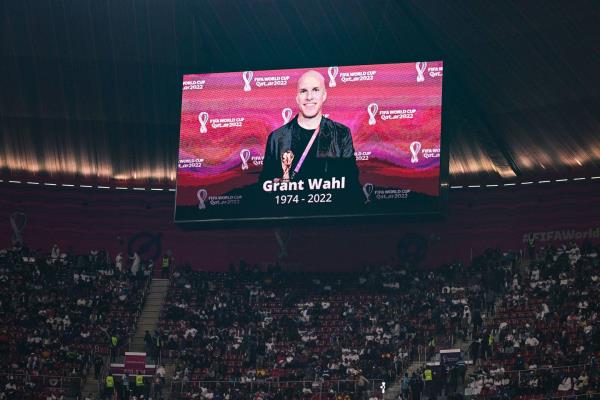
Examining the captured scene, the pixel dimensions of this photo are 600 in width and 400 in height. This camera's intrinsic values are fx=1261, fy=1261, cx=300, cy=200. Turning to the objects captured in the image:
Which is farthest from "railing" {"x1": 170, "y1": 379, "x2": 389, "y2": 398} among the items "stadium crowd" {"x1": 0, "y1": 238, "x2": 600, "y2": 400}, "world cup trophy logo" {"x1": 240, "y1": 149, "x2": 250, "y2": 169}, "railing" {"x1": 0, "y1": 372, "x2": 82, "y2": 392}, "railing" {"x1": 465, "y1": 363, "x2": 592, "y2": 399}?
"world cup trophy logo" {"x1": 240, "y1": 149, "x2": 250, "y2": 169}

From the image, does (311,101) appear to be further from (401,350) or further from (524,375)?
(524,375)

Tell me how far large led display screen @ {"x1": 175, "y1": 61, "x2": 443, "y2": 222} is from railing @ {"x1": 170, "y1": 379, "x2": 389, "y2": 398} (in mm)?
6411

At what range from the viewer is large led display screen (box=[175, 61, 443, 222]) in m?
48.0

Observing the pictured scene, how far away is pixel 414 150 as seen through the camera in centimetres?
4828

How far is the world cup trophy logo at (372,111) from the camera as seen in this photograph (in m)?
49.1

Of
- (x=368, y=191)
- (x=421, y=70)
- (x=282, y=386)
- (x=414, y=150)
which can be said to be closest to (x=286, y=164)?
(x=368, y=191)

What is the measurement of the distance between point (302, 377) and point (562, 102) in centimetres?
1481

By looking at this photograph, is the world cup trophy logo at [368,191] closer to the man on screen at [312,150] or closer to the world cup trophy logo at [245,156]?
the man on screen at [312,150]

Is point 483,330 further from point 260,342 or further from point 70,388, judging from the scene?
point 70,388

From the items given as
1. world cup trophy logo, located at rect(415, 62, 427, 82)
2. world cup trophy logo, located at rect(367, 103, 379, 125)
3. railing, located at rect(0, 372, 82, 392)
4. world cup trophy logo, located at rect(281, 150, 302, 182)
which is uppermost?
world cup trophy logo, located at rect(415, 62, 427, 82)

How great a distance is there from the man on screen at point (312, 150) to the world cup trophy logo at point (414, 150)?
2225mm

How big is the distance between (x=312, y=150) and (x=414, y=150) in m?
3.99

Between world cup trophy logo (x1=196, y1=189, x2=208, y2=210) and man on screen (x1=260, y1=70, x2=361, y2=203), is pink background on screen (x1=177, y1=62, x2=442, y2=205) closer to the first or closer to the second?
world cup trophy logo (x1=196, y1=189, x2=208, y2=210)

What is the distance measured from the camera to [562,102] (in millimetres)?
49406
